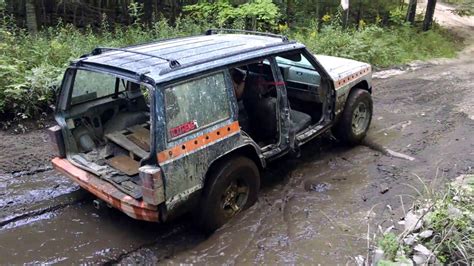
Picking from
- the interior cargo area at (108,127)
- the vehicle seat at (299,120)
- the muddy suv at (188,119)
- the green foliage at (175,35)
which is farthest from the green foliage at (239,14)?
the interior cargo area at (108,127)

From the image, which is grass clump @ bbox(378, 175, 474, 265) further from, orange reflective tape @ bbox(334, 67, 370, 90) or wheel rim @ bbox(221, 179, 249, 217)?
orange reflective tape @ bbox(334, 67, 370, 90)

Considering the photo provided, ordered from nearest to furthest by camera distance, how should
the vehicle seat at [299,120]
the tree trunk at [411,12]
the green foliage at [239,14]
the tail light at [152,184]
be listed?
the tail light at [152,184] < the vehicle seat at [299,120] < the green foliage at [239,14] < the tree trunk at [411,12]

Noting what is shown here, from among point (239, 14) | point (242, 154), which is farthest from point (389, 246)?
point (239, 14)

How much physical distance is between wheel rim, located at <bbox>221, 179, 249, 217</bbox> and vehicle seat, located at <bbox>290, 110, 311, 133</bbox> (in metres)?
1.25

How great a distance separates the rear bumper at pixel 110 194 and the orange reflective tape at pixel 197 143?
19.3 inches

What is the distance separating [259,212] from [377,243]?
5.09 ft

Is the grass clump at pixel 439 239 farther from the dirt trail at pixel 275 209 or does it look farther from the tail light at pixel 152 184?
the tail light at pixel 152 184

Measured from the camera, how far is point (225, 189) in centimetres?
441

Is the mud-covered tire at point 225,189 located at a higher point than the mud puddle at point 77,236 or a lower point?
higher

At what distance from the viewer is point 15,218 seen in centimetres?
466

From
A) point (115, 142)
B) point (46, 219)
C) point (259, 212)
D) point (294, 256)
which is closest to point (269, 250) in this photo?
point (294, 256)

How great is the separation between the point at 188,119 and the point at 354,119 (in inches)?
125

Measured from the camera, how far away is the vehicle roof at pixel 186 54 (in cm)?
397

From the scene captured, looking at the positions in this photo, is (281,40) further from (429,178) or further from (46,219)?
(46,219)
